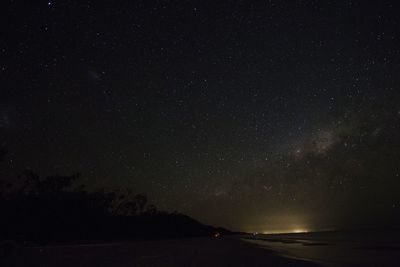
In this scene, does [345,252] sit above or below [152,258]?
above

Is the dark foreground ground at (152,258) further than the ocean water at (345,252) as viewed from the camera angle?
No

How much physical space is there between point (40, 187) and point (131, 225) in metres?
54.9

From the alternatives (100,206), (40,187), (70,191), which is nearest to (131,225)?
(100,206)

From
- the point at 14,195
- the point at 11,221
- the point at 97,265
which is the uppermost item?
the point at 14,195

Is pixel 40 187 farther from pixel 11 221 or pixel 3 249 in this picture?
pixel 3 249

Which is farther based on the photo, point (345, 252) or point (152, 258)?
point (345, 252)

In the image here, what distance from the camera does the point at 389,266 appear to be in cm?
2492

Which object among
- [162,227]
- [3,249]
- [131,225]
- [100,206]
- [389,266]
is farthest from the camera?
[162,227]

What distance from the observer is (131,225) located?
480 ft

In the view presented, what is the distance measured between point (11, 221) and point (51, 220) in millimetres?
18876

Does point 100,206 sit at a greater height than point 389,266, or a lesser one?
greater

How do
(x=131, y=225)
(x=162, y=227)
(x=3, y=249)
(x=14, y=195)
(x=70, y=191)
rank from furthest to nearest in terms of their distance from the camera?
1. (x=162, y=227)
2. (x=131, y=225)
3. (x=70, y=191)
4. (x=14, y=195)
5. (x=3, y=249)

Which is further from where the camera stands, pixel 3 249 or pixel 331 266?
pixel 331 266

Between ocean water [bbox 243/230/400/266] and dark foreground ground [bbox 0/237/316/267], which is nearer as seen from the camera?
dark foreground ground [bbox 0/237/316/267]
